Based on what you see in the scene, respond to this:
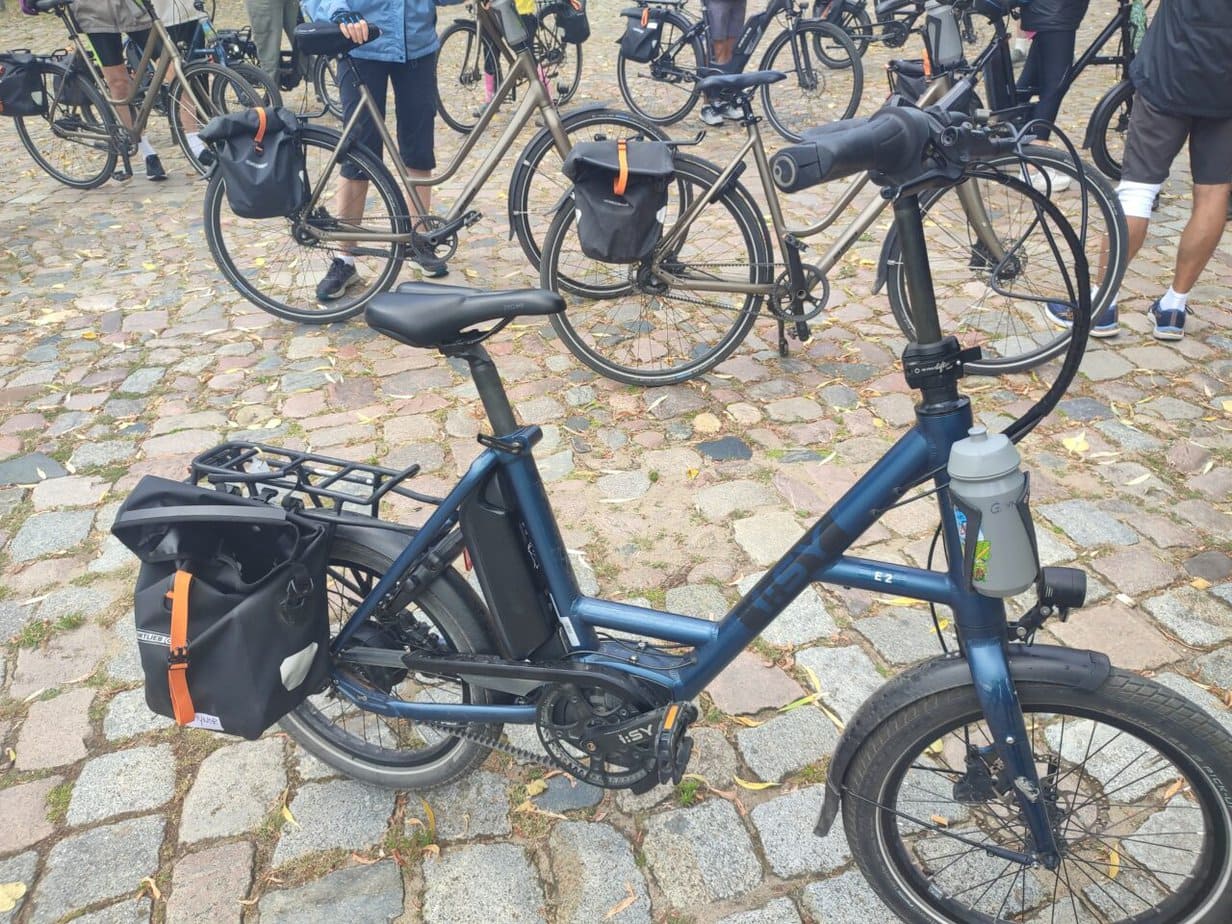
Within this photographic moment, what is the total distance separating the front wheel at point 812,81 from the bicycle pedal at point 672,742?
6.60 meters

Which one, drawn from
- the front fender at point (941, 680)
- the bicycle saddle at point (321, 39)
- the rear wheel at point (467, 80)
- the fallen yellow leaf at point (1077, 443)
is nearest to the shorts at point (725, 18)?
the rear wheel at point (467, 80)

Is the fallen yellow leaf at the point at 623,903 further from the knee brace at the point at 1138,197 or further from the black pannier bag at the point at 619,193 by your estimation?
the knee brace at the point at 1138,197

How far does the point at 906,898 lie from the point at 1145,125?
3.51m

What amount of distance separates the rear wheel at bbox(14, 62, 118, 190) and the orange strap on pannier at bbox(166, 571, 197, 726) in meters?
6.99

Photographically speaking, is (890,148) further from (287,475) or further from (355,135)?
(355,135)

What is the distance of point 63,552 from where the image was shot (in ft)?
10.8

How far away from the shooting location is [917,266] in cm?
151

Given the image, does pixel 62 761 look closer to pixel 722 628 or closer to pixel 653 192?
pixel 722 628

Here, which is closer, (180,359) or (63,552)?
(63,552)

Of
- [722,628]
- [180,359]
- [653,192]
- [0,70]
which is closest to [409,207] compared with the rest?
[180,359]

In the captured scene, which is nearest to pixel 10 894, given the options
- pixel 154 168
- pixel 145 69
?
pixel 145 69

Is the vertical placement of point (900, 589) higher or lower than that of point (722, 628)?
higher

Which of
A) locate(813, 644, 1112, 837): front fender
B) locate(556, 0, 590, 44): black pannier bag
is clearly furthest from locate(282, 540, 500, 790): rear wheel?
locate(556, 0, 590, 44): black pannier bag

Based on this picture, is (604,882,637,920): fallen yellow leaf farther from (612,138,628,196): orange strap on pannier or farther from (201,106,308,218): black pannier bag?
(201,106,308,218): black pannier bag
